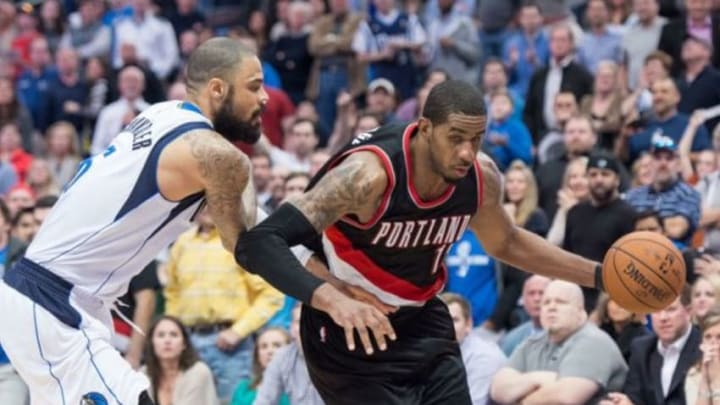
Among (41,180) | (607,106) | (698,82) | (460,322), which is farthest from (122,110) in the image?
(460,322)

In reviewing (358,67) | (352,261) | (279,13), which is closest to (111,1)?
(279,13)

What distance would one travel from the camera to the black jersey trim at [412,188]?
21.9 feet

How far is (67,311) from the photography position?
6449 mm

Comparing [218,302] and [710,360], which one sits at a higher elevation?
[710,360]

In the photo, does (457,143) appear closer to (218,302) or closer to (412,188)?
(412,188)

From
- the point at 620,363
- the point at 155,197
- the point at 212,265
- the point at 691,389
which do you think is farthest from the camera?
the point at 212,265

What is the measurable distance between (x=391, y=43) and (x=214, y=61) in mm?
10327

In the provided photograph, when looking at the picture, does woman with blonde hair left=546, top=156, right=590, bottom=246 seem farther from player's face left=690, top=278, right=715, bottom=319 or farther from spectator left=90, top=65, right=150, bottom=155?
spectator left=90, top=65, right=150, bottom=155

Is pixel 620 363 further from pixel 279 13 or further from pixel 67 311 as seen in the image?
pixel 279 13

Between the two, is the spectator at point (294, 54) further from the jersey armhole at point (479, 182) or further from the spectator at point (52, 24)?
the jersey armhole at point (479, 182)

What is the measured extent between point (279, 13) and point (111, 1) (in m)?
2.55

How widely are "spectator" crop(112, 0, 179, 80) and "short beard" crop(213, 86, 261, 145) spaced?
1205 centimetres

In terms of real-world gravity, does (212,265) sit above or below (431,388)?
below

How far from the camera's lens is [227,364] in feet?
38.0
